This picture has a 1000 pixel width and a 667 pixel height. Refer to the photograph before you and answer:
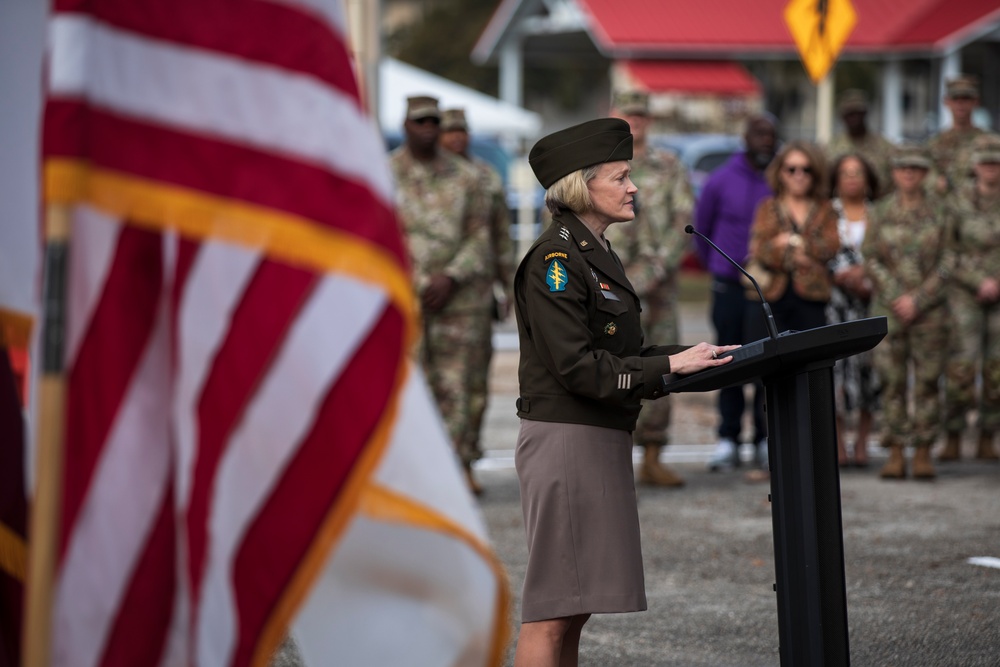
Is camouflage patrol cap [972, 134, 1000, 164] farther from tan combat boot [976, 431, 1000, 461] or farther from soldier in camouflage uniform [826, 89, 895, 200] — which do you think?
tan combat boot [976, 431, 1000, 461]

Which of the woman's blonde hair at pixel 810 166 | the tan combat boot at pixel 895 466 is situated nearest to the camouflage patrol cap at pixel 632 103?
the woman's blonde hair at pixel 810 166

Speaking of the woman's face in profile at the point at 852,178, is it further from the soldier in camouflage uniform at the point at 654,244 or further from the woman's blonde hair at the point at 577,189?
the woman's blonde hair at the point at 577,189

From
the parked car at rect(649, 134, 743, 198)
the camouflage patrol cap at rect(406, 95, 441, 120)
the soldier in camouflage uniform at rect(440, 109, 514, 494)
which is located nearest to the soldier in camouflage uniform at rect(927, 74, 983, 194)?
the soldier in camouflage uniform at rect(440, 109, 514, 494)

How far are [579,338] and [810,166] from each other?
17.3ft

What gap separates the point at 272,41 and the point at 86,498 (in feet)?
2.81

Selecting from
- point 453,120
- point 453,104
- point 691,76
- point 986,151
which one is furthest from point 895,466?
point 691,76

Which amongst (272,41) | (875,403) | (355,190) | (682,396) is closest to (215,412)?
(355,190)

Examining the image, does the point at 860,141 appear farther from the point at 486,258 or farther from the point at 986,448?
the point at 486,258

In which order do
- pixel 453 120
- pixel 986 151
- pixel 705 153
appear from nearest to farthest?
pixel 453 120
pixel 986 151
pixel 705 153

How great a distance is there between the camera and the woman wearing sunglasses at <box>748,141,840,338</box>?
9.08 meters

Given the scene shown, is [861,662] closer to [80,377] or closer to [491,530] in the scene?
[491,530]

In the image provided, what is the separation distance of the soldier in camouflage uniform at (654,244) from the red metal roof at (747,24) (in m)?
18.6

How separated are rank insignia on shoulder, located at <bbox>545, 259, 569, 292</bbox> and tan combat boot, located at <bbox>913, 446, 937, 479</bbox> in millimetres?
5732

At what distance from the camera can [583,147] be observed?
4.32 m
